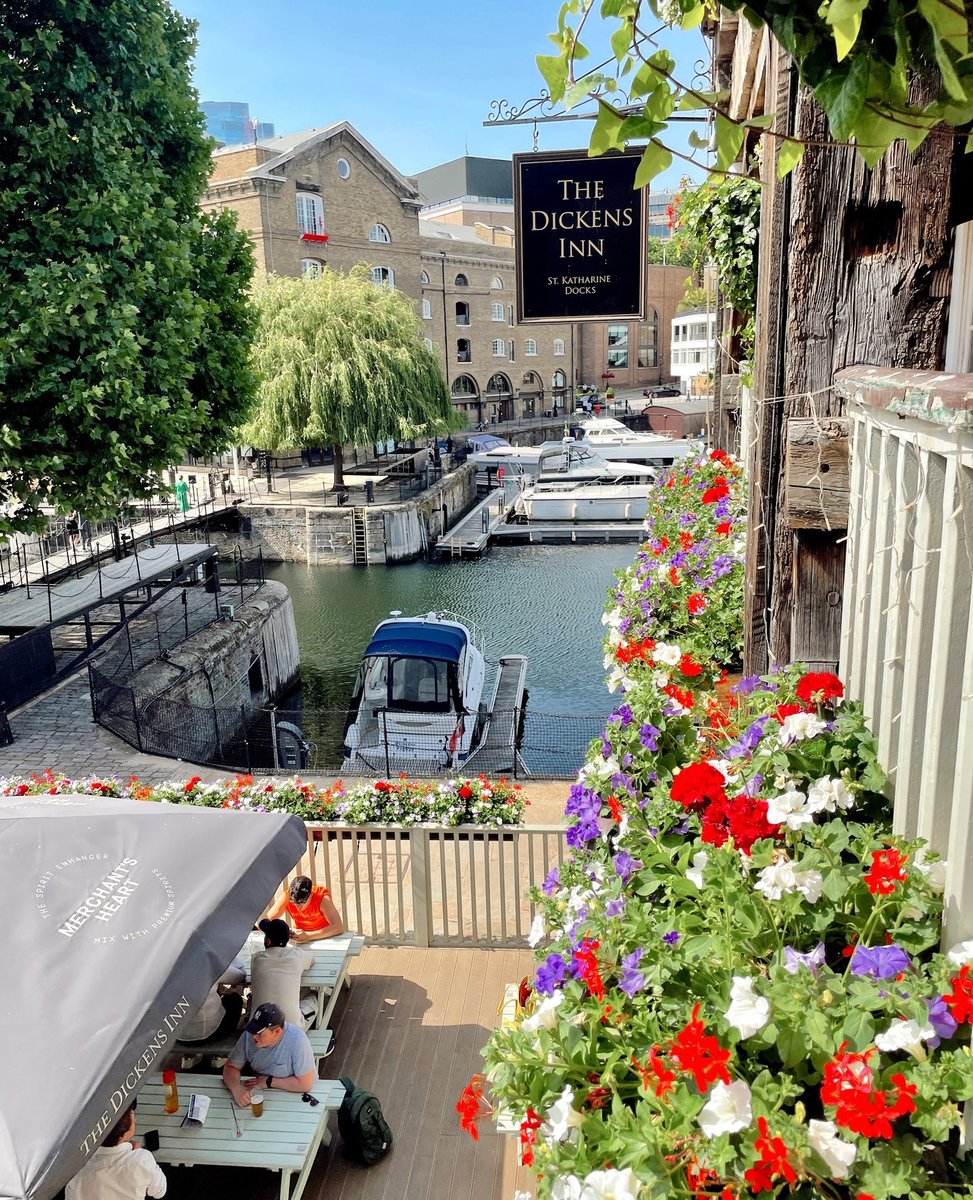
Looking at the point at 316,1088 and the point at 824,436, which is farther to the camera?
the point at 316,1088

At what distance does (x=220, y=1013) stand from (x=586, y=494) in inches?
1231

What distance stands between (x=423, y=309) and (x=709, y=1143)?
54.5 m

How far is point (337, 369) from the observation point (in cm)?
3225

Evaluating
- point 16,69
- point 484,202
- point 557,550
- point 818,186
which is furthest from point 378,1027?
point 484,202

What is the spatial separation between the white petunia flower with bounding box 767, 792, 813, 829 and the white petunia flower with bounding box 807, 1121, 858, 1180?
0.70 meters

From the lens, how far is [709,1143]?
5.89 ft

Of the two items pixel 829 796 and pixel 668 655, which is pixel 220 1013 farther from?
pixel 829 796

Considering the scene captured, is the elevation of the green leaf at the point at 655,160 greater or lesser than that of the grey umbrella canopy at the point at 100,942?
greater

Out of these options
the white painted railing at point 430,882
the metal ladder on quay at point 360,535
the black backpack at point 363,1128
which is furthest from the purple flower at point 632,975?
the metal ladder on quay at point 360,535

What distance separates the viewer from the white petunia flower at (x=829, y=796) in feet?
7.55

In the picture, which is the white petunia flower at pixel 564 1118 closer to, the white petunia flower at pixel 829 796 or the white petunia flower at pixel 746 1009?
the white petunia flower at pixel 746 1009

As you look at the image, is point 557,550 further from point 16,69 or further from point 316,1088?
point 316,1088

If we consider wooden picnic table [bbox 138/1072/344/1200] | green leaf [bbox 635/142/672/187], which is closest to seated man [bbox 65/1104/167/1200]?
wooden picnic table [bbox 138/1072/344/1200]

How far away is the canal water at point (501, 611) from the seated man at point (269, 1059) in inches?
375
